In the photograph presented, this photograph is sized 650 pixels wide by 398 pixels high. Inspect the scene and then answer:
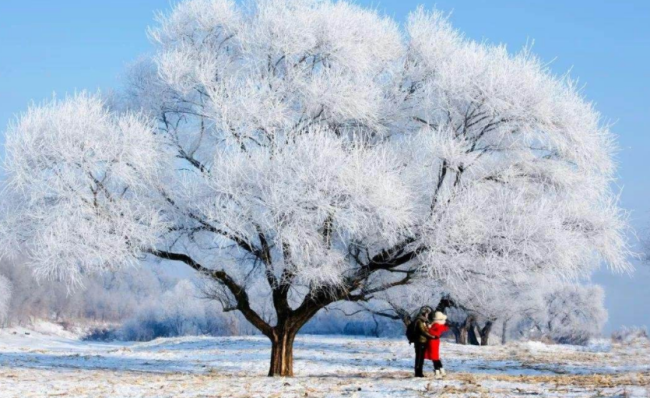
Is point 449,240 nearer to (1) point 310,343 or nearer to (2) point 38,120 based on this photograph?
(2) point 38,120

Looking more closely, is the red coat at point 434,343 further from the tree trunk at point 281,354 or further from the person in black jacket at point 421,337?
the tree trunk at point 281,354

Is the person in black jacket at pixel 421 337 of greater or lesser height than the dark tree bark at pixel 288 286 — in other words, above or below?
below

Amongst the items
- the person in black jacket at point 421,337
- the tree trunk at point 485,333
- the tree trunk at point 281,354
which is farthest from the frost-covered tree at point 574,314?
the person in black jacket at point 421,337

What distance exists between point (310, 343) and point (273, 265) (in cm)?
1704

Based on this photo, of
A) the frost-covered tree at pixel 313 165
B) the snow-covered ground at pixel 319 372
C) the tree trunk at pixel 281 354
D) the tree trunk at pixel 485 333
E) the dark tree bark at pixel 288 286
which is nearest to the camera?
the snow-covered ground at pixel 319 372

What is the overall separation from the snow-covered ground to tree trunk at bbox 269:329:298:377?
86 cm

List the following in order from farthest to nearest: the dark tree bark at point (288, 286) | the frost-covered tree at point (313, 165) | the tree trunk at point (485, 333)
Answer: the tree trunk at point (485, 333), the dark tree bark at point (288, 286), the frost-covered tree at point (313, 165)

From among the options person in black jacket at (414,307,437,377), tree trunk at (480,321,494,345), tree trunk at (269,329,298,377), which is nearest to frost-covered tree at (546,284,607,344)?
tree trunk at (480,321,494,345)

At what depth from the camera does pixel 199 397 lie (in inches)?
522

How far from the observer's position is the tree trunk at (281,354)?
773 inches

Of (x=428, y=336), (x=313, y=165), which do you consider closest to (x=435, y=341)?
(x=428, y=336)

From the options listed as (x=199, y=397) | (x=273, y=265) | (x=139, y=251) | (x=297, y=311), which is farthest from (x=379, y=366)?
(x=199, y=397)

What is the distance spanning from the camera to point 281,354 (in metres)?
19.7

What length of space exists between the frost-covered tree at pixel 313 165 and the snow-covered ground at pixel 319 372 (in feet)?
8.19
